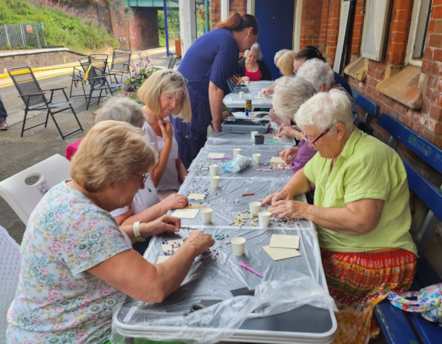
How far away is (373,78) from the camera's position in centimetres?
414

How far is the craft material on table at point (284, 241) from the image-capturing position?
5.42ft

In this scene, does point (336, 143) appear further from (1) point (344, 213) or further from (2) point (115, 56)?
(2) point (115, 56)

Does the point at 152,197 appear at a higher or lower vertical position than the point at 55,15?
lower

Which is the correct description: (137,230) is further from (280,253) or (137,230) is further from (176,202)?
(280,253)

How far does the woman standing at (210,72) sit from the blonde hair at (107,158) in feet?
7.61

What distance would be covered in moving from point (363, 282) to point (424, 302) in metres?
0.29

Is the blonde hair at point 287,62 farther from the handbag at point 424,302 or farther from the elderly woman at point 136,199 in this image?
the handbag at point 424,302

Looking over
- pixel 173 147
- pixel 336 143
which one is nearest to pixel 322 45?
pixel 173 147

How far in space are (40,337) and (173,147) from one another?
6.36 feet

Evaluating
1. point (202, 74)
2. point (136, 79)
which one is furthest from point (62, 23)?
point (202, 74)

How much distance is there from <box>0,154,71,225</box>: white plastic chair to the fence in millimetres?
21099

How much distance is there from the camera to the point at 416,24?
130 inches

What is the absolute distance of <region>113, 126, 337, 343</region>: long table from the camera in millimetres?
1186

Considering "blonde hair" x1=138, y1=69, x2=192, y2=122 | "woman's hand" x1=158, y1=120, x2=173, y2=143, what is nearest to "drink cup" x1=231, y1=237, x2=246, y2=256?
"woman's hand" x1=158, y1=120, x2=173, y2=143
